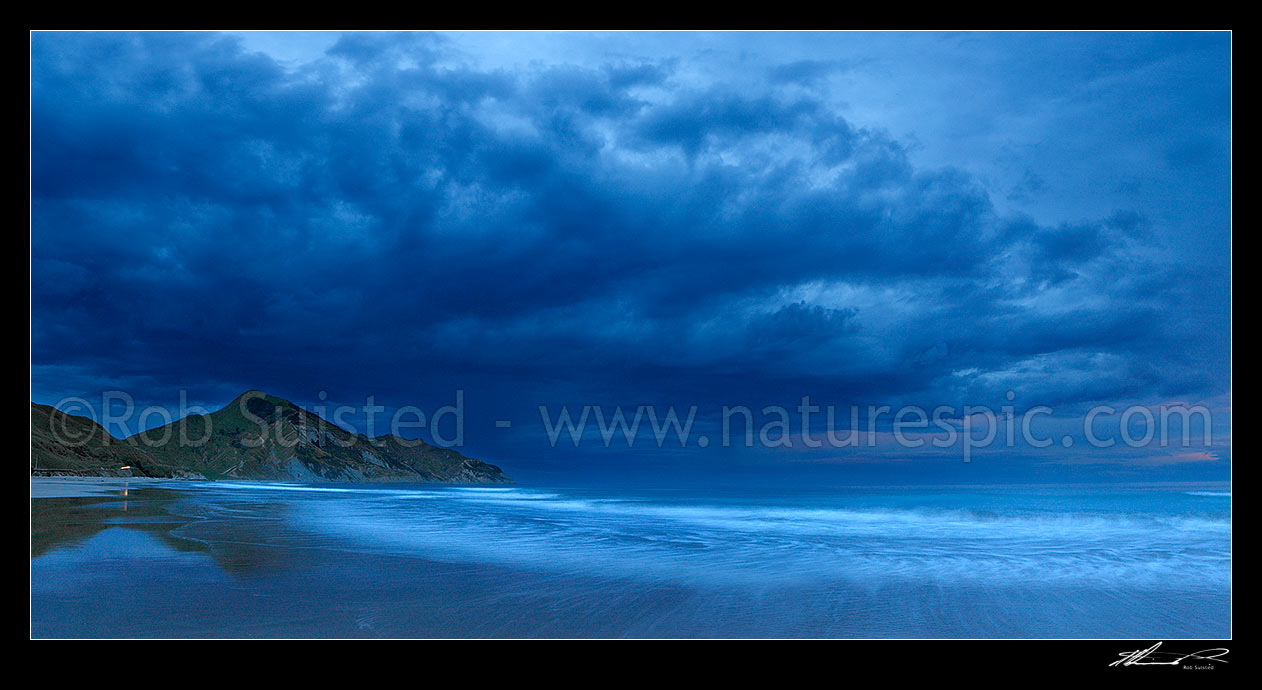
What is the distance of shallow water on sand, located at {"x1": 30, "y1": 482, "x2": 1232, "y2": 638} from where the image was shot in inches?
294

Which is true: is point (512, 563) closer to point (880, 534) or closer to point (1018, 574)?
point (1018, 574)

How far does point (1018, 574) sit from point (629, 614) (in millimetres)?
8156
